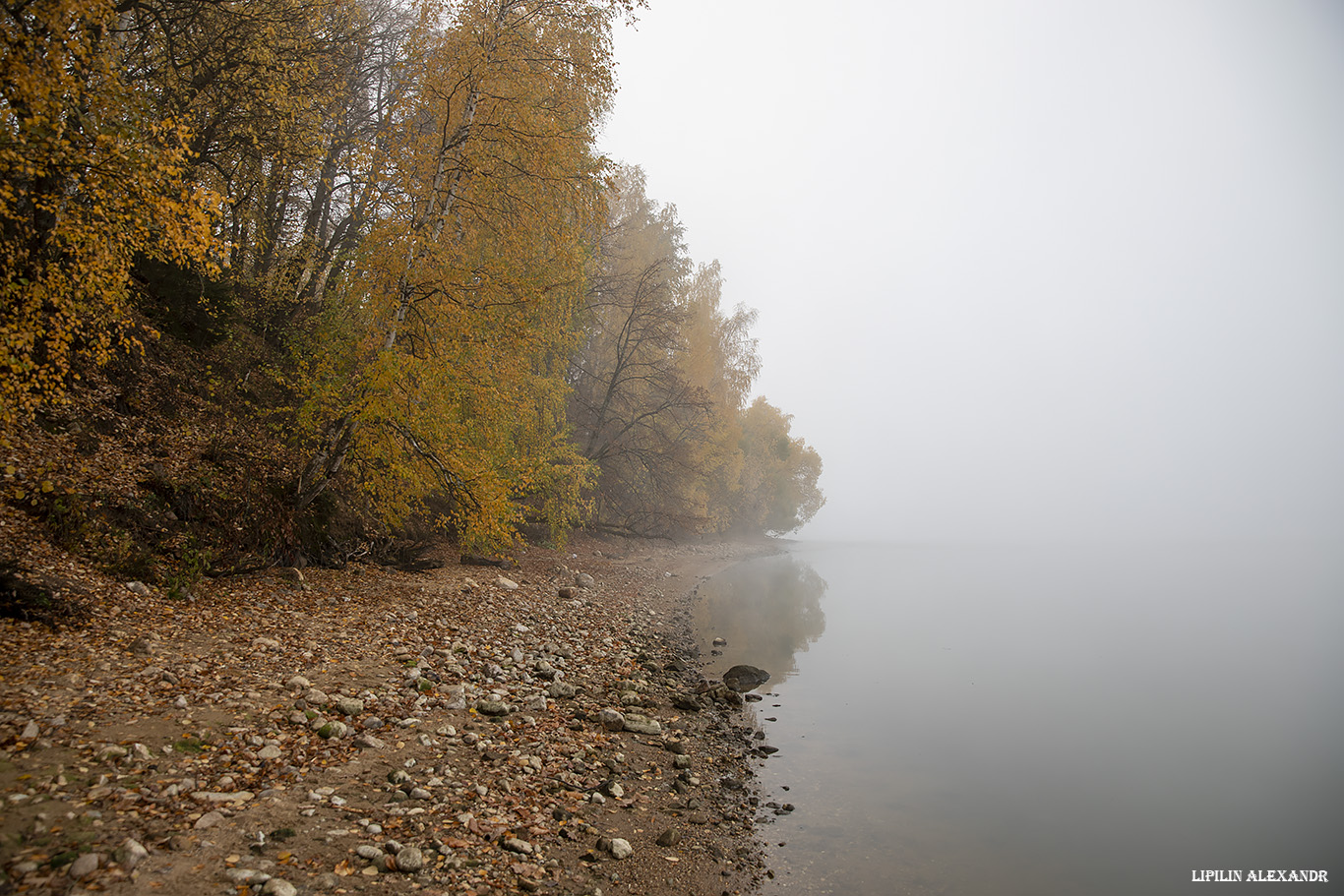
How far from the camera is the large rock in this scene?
38.0 feet

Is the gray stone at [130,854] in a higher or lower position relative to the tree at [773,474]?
lower

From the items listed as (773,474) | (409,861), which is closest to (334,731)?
(409,861)

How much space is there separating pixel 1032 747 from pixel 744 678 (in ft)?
18.2

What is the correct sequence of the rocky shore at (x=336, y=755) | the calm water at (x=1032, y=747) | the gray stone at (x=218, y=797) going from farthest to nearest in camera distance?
the calm water at (x=1032, y=747), the gray stone at (x=218, y=797), the rocky shore at (x=336, y=755)

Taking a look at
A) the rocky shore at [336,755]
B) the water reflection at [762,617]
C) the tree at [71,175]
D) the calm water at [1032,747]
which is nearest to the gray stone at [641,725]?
the rocky shore at [336,755]

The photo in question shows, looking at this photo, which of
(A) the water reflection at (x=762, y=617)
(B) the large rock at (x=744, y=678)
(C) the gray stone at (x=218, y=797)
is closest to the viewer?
(C) the gray stone at (x=218, y=797)

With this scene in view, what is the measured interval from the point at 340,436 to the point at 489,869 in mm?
8155

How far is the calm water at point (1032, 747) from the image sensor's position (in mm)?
7055

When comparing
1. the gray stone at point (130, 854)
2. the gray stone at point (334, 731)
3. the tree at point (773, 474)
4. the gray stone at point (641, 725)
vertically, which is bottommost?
the gray stone at point (641, 725)

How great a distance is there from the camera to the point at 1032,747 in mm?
11141

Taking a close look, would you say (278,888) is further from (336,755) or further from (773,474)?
(773,474)

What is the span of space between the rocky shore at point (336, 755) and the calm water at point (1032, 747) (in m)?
1.50

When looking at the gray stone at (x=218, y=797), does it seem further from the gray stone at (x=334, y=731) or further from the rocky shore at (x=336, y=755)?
the gray stone at (x=334, y=731)

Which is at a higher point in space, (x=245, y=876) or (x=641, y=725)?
(x=245, y=876)
